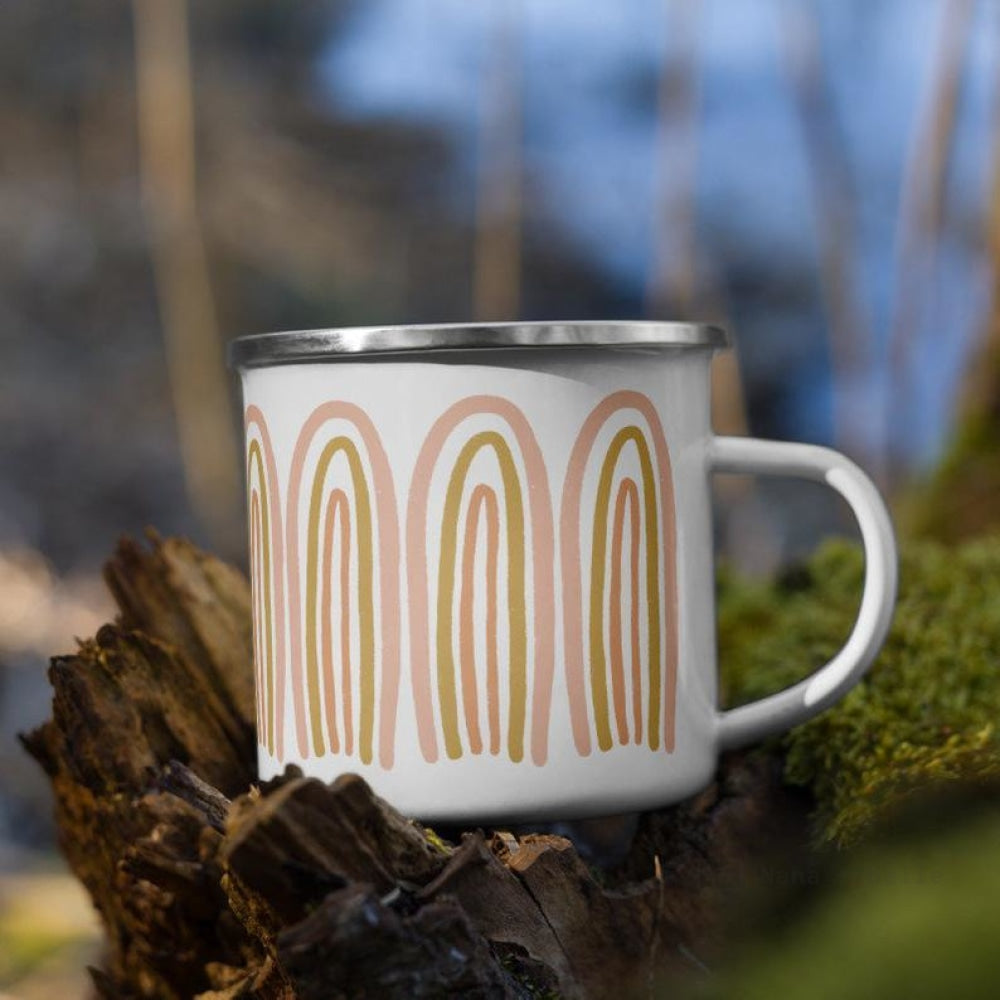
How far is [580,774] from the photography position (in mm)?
730

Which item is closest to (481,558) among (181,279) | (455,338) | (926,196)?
(455,338)

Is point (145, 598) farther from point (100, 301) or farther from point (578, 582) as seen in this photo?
point (100, 301)

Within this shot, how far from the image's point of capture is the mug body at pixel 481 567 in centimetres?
71

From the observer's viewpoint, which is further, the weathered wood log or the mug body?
the mug body

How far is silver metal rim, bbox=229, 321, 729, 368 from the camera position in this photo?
27.0 inches

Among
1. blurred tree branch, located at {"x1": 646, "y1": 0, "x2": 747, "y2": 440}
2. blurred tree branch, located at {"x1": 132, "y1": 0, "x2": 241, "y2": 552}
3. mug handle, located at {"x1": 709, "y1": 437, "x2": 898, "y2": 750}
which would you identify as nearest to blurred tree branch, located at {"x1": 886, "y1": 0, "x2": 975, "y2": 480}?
blurred tree branch, located at {"x1": 646, "y1": 0, "x2": 747, "y2": 440}

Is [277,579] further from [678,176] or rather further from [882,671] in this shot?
[678,176]

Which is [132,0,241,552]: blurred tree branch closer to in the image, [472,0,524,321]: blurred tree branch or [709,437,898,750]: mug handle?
[472,0,524,321]: blurred tree branch

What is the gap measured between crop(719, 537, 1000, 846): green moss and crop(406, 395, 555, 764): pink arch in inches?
8.5

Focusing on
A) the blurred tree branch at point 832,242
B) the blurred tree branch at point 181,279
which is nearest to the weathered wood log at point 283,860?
the blurred tree branch at point 832,242

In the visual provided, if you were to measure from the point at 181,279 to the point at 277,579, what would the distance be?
14.4ft

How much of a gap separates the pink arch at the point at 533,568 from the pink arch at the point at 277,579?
0.32ft

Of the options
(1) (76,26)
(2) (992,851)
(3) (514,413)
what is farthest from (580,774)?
(1) (76,26)

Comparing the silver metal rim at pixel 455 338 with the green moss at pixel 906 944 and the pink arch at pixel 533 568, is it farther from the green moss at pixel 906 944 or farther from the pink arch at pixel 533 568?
the green moss at pixel 906 944
